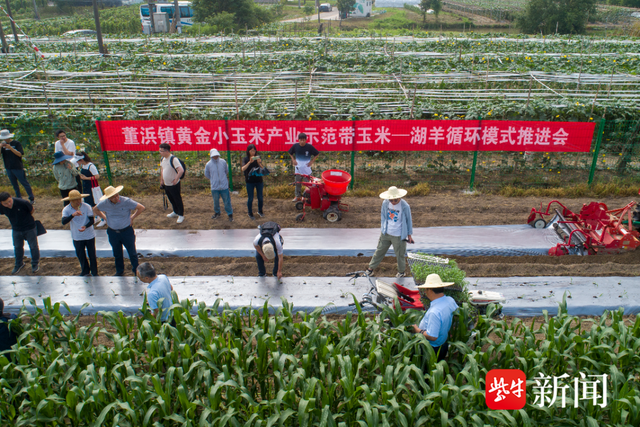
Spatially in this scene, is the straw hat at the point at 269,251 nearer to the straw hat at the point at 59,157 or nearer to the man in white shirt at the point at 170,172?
the man in white shirt at the point at 170,172

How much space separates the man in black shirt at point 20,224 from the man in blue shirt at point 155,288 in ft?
10.5

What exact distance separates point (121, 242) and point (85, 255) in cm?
66

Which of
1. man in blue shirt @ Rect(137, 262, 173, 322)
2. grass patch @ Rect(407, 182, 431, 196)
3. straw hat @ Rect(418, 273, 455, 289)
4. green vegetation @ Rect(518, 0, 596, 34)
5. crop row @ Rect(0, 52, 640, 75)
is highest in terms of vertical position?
green vegetation @ Rect(518, 0, 596, 34)

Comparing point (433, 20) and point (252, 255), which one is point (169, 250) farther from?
point (433, 20)

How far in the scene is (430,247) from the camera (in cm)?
778

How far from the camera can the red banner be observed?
32.9 ft

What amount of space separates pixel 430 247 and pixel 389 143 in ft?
11.2

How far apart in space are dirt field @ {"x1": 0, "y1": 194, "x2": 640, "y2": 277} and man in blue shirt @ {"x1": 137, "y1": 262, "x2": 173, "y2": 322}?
195cm

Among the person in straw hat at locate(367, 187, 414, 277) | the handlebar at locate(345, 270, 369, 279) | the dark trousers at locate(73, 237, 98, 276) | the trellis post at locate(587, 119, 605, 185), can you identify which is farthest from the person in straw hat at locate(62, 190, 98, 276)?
the trellis post at locate(587, 119, 605, 185)

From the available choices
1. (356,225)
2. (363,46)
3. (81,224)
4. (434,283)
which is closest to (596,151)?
(356,225)

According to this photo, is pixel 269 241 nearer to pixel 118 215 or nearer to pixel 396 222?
pixel 396 222

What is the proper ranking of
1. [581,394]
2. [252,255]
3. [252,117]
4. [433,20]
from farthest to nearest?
[433,20] → [252,117] → [252,255] → [581,394]

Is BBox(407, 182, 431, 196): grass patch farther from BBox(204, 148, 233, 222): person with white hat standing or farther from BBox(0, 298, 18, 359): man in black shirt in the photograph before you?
BBox(0, 298, 18, 359): man in black shirt

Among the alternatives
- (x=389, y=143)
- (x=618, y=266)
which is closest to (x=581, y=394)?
(x=618, y=266)
